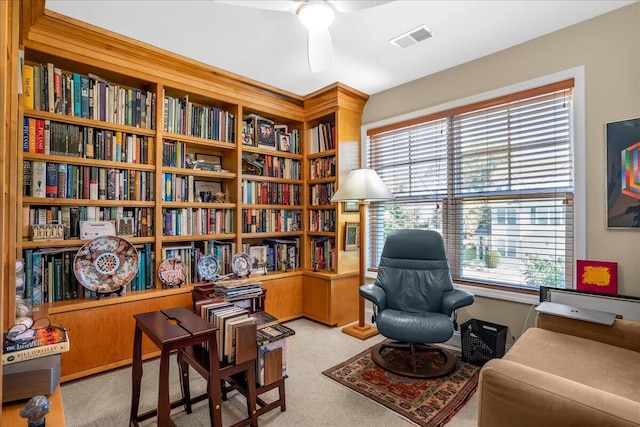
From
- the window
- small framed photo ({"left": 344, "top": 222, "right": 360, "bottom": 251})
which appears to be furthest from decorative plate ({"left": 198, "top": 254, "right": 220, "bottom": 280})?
the window

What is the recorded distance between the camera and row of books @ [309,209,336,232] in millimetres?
3625

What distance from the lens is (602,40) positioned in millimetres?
2273

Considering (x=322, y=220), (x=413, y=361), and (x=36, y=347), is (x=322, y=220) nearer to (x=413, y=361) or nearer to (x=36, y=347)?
(x=413, y=361)

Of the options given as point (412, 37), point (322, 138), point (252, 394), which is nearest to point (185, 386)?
point (252, 394)

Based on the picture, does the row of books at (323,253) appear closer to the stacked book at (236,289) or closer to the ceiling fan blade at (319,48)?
the stacked book at (236,289)

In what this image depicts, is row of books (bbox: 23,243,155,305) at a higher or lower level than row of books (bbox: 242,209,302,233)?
lower

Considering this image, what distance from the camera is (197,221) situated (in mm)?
3094

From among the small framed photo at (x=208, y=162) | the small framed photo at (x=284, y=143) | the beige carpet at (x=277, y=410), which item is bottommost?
the beige carpet at (x=277, y=410)

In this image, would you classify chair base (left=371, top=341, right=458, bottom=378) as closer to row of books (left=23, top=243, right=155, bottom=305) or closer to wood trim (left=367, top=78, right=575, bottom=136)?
wood trim (left=367, top=78, right=575, bottom=136)

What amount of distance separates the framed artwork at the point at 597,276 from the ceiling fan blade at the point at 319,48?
2222 mm

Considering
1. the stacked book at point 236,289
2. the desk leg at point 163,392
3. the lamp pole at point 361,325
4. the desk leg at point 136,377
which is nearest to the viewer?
the desk leg at point 163,392

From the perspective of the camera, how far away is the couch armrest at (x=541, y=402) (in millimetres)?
1027

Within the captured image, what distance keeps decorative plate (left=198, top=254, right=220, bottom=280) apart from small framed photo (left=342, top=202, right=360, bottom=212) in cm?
144

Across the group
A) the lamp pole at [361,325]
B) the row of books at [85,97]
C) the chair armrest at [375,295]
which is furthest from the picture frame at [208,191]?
the chair armrest at [375,295]
